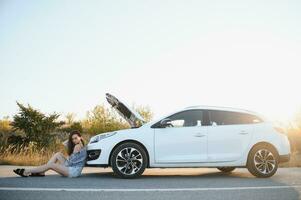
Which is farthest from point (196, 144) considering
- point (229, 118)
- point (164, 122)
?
point (229, 118)

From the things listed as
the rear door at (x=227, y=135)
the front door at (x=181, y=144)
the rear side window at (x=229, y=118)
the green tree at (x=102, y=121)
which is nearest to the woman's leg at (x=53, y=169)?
the front door at (x=181, y=144)

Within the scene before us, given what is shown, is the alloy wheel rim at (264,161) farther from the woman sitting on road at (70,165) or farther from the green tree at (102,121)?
the green tree at (102,121)

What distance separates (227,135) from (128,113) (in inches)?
110

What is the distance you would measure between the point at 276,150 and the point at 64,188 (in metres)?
5.26

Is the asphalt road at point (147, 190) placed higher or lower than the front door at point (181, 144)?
lower

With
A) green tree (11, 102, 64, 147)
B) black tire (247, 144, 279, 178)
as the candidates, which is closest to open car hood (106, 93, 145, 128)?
black tire (247, 144, 279, 178)

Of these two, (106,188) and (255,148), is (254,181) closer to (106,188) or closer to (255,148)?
(255,148)

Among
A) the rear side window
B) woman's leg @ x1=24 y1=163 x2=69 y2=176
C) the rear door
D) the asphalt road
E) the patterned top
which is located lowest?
the asphalt road

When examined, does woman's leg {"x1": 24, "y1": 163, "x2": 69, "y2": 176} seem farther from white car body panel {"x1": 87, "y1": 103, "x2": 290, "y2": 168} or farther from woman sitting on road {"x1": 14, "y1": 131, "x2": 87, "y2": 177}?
white car body panel {"x1": 87, "y1": 103, "x2": 290, "y2": 168}

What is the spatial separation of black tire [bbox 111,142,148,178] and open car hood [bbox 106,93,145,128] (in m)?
1.35

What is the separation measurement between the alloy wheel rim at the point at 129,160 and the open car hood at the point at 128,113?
1.37 meters

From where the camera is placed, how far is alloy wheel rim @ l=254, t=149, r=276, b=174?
394 inches

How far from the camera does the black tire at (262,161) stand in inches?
393

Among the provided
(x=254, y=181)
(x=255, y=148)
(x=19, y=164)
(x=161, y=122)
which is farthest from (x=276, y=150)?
(x=19, y=164)
